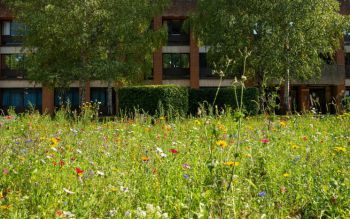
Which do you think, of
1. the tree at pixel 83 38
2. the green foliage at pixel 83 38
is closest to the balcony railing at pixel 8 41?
the tree at pixel 83 38

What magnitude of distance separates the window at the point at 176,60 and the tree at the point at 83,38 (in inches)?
366

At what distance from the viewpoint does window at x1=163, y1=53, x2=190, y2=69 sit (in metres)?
36.8

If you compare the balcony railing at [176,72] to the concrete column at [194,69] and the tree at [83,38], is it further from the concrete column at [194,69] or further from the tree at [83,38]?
the tree at [83,38]

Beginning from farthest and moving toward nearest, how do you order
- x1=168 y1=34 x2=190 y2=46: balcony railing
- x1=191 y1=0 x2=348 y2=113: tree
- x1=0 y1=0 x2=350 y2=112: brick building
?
x1=168 y1=34 x2=190 y2=46: balcony railing → x1=0 y1=0 x2=350 y2=112: brick building → x1=191 y1=0 x2=348 y2=113: tree

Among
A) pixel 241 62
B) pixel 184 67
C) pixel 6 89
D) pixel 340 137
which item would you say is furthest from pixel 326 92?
pixel 340 137

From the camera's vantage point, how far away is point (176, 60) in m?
36.9

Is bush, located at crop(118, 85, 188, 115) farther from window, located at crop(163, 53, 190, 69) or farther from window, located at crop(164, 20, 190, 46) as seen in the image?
window, located at crop(164, 20, 190, 46)

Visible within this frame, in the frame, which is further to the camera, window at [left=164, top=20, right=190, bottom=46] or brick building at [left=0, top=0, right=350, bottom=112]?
window at [left=164, top=20, right=190, bottom=46]

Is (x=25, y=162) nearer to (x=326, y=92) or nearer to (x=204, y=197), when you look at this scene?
(x=204, y=197)

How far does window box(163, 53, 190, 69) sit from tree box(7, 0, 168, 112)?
9.31 m

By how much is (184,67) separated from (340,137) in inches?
1178

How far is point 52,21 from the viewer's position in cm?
2389

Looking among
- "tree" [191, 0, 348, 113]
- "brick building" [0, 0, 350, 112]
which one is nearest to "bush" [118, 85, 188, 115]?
"tree" [191, 0, 348, 113]

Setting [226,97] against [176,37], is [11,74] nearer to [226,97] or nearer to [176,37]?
[176,37]
